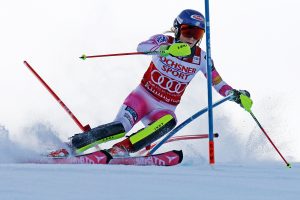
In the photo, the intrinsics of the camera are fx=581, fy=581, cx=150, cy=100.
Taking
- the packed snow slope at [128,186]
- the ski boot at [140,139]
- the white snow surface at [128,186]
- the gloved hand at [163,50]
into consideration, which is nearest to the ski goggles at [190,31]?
the gloved hand at [163,50]

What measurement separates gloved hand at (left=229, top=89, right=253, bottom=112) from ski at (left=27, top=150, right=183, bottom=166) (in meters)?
0.92

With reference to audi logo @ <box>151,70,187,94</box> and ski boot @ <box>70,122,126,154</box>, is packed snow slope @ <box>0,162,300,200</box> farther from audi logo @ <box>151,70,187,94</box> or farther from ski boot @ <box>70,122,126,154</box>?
audi logo @ <box>151,70,187,94</box>

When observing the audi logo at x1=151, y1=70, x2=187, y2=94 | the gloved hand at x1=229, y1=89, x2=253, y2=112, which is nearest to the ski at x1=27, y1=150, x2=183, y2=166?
the audi logo at x1=151, y1=70, x2=187, y2=94

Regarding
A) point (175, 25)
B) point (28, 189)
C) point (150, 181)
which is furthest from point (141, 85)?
point (28, 189)

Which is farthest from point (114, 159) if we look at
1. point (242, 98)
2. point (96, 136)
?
point (242, 98)

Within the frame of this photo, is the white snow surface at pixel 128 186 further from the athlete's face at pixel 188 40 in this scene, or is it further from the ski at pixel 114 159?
the athlete's face at pixel 188 40

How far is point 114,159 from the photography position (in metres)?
5.77

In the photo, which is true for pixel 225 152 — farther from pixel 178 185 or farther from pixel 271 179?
pixel 178 185

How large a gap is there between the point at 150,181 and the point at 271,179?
1137 mm

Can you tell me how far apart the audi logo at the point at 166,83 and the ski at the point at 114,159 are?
2.46 feet

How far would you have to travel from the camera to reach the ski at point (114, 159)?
5582 millimetres

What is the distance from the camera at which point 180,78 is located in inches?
250

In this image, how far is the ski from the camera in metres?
5.58

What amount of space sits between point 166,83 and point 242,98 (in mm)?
854
